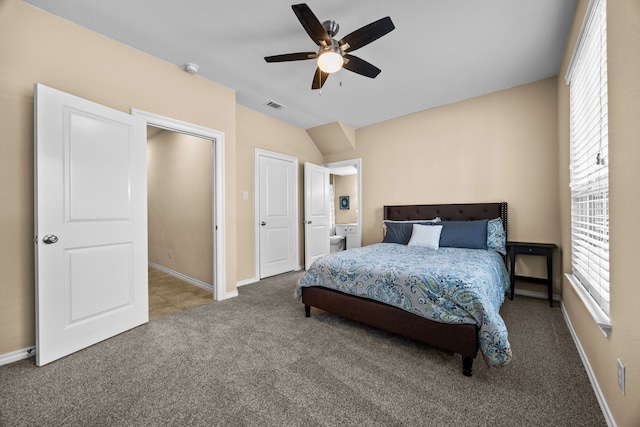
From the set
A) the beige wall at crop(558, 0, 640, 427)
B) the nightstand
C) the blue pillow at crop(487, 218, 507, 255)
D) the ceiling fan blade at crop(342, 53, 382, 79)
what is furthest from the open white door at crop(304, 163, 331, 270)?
the beige wall at crop(558, 0, 640, 427)

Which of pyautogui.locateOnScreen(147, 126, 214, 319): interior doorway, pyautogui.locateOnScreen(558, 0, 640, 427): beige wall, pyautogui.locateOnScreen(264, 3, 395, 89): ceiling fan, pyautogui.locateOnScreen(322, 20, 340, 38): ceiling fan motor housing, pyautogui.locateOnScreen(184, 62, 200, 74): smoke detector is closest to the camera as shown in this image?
pyautogui.locateOnScreen(558, 0, 640, 427): beige wall

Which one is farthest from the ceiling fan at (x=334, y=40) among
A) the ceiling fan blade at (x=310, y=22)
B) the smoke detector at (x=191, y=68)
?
the smoke detector at (x=191, y=68)

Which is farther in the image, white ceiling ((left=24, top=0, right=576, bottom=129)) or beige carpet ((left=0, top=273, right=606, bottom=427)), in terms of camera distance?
white ceiling ((left=24, top=0, right=576, bottom=129))

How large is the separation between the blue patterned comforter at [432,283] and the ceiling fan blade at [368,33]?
178 cm

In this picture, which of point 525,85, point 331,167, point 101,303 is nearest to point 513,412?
point 101,303

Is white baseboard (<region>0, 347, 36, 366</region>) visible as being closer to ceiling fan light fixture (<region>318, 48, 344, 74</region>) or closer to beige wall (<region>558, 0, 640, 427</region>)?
ceiling fan light fixture (<region>318, 48, 344, 74</region>)

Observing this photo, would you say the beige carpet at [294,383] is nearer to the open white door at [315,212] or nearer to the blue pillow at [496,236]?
the blue pillow at [496,236]

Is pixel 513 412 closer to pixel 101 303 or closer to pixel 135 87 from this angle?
pixel 101 303

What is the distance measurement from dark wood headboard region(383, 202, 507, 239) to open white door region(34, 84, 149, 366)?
138 inches

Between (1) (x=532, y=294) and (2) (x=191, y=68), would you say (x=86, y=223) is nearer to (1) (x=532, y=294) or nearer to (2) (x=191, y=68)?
(2) (x=191, y=68)

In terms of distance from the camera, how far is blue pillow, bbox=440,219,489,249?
3.13 m

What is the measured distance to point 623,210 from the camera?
117cm

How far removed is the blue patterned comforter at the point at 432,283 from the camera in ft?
5.36

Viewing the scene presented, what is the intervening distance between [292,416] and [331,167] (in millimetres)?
4470
